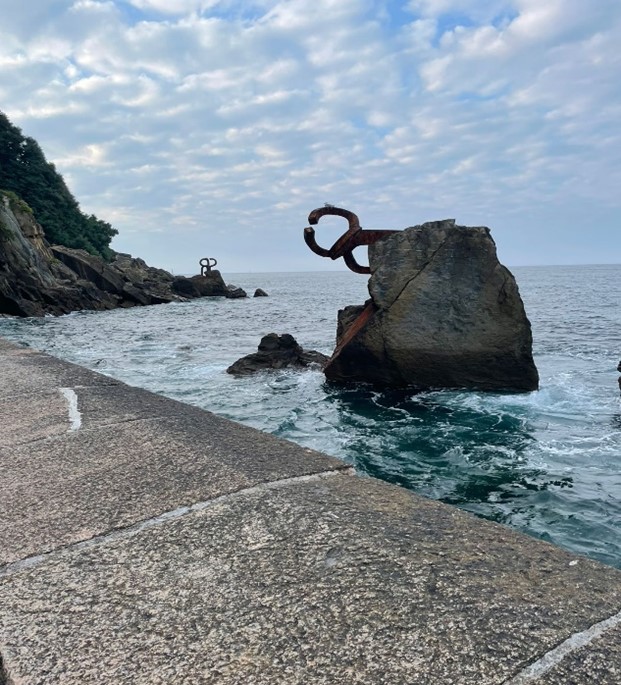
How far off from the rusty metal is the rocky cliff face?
67.1 ft

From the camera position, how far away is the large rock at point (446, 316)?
755cm

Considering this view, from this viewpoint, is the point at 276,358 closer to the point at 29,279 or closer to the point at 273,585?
the point at 273,585

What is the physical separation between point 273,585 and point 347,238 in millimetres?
7322

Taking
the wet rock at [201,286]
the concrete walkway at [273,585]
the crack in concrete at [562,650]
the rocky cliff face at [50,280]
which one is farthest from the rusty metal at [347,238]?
the wet rock at [201,286]

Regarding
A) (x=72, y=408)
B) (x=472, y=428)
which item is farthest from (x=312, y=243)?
(x=72, y=408)

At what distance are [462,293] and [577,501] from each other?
12.2 feet

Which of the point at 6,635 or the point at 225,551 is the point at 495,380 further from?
the point at 6,635

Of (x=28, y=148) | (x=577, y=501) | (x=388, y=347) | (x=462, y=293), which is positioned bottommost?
(x=577, y=501)

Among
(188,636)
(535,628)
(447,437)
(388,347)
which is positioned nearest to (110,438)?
(188,636)

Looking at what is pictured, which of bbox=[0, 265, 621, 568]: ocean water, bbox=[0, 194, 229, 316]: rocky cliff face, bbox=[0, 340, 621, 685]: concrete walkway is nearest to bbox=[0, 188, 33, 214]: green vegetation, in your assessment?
bbox=[0, 194, 229, 316]: rocky cliff face

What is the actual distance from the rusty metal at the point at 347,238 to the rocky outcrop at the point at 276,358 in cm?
233

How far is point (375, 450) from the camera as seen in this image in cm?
570

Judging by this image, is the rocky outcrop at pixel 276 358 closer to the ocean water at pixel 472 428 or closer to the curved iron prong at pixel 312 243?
the ocean water at pixel 472 428

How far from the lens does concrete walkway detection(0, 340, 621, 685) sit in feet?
4.11
